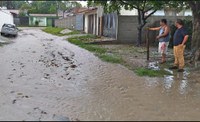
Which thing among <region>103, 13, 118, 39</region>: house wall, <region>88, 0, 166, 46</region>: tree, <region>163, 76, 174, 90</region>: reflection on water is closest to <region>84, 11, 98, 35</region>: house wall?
<region>103, 13, 118, 39</region>: house wall

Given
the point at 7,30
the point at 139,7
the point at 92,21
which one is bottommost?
the point at 7,30

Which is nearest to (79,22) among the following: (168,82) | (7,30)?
(7,30)

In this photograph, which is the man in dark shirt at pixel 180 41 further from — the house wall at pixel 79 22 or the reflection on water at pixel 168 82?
the house wall at pixel 79 22

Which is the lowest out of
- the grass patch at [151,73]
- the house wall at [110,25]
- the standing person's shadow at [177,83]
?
the standing person's shadow at [177,83]

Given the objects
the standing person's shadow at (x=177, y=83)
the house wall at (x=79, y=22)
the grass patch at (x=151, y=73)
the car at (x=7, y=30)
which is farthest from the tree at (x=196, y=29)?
the house wall at (x=79, y=22)

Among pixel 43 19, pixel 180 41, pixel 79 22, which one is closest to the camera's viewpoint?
pixel 180 41

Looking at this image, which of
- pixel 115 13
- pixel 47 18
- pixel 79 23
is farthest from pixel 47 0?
pixel 115 13

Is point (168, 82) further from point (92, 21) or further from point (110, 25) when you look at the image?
point (92, 21)

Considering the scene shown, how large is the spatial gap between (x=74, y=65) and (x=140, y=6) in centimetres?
1102

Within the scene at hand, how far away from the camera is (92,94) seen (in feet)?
28.8

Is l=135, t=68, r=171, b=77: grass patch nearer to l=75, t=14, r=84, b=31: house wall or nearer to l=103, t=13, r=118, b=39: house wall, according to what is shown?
l=103, t=13, r=118, b=39: house wall

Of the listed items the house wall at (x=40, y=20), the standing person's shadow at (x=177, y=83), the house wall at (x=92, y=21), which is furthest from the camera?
the house wall at (x=40, y=20)

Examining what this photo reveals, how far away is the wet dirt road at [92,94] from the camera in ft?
23.1

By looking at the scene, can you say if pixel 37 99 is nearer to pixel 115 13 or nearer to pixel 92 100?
pixel 92 100
